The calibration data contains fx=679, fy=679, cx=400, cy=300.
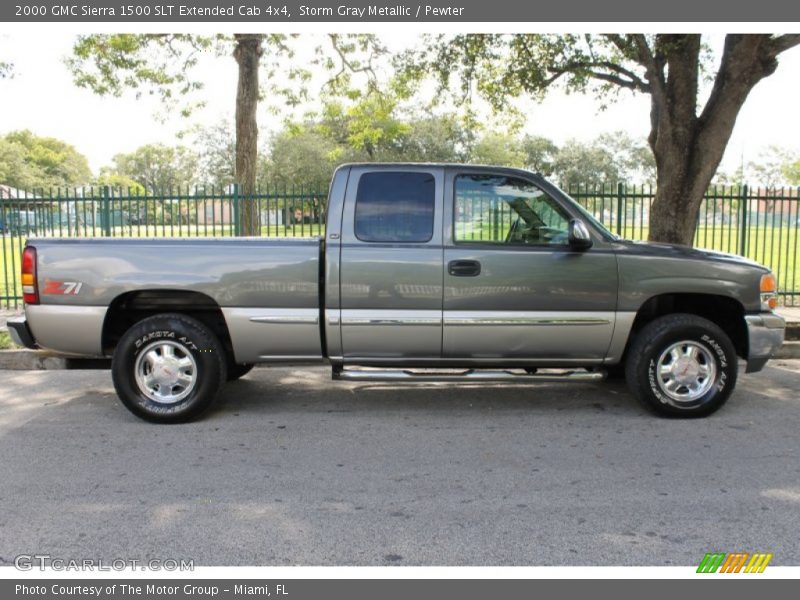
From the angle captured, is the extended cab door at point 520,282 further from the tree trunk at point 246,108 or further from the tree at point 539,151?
the tree at point 539,151

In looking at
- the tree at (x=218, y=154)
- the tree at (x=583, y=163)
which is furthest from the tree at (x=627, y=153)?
the tree at (x=218, y=154)

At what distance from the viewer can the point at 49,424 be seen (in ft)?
18.2

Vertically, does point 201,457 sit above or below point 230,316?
below

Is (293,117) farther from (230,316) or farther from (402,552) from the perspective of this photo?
(402,552)

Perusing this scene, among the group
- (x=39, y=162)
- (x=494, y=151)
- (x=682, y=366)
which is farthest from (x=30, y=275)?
(x=39, y=162)

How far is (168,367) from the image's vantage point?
18.0 ft

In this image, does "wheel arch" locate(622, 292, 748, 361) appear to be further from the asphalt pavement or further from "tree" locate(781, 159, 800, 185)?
"tree" locate(781, 159, 800, 185)

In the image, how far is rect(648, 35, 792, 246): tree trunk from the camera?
8633 mm

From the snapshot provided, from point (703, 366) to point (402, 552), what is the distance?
3436mm

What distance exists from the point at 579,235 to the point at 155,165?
94452 millimetres

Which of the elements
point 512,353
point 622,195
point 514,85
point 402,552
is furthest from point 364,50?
point 402,552

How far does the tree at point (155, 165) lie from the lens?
75.1 metres

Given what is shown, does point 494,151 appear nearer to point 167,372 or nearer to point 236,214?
point 236,214

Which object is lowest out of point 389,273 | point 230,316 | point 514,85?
point 230,316
